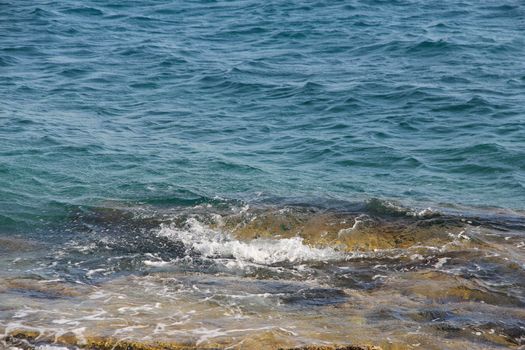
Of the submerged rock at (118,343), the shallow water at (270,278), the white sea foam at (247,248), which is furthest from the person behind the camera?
the white sea foam at (247,248)

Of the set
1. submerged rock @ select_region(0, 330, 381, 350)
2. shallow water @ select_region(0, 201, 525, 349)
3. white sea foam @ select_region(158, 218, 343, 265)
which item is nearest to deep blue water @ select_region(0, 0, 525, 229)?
shallow water @ select_region(0, 201, 525, 349)

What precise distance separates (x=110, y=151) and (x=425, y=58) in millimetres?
10921

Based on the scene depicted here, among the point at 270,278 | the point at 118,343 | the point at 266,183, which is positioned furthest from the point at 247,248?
the point at 118,343

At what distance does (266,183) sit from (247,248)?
3363 mm

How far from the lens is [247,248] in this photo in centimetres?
1136

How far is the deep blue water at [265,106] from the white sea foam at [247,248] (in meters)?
1.89

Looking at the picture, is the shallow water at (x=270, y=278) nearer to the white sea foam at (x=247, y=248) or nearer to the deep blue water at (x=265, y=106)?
the white sea foam at (x=247, y=248)

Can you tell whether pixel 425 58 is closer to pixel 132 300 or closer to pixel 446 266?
pixel 446 266

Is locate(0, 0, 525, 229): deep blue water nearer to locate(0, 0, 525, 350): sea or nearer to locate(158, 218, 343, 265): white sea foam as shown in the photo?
locate(0, 0, 525, 350): sea

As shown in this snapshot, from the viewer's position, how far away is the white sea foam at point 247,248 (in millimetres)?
11016

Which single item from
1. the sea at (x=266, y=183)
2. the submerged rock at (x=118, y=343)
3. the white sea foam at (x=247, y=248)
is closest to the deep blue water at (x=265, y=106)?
the sea at (x=266, y=183)

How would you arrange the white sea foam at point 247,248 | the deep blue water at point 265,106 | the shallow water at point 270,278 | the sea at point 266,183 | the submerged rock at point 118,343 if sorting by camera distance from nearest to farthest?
the submerged rock at point 118,343 → the shallow water at point 270,278 → the sea at point 266,183 → the white sea foam at point 247,248 → the deep blue water at point 265,106

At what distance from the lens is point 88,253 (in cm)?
1120

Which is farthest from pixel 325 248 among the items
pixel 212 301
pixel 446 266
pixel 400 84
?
pixel 400 84
